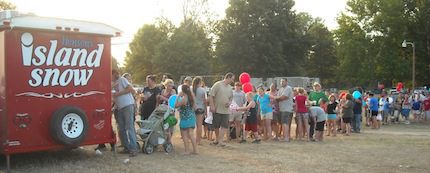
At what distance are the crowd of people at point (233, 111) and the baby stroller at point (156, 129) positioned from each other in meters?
0.27

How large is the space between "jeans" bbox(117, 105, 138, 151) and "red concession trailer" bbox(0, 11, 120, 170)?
16.3 inches

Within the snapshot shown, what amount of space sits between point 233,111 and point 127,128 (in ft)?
11.7

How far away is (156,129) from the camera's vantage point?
33.6ft

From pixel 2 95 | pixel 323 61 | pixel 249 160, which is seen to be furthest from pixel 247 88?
pixel 323 61

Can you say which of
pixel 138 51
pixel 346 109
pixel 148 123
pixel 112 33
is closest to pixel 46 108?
pixel 112 33

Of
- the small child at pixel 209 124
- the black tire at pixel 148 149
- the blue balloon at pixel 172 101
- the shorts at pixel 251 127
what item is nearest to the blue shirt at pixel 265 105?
the shorts at pixel 251 127

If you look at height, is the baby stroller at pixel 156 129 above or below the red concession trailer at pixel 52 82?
below

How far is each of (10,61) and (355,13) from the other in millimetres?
50557

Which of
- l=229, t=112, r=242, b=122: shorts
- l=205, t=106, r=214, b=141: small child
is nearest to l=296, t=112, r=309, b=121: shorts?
l=229, t=112, r=242, b=122: shorts

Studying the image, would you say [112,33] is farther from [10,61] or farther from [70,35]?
[10,61]

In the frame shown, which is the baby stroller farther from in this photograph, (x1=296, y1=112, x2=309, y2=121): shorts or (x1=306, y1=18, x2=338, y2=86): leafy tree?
Result: (x1=306, y1=18, x2=338, y2=86): leafy tree

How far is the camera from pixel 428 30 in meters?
49.4

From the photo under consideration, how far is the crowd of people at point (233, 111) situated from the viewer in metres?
9.95

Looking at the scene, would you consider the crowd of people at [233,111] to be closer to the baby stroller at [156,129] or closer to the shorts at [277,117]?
the shorts at [277,117]
